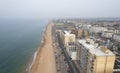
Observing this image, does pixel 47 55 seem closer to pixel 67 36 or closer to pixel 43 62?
pixel 43 62

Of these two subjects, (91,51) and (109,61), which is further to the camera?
(91,51)

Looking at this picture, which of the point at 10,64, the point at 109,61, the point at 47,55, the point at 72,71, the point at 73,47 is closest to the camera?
the point at 109,61

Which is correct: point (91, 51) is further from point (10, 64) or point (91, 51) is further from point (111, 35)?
point (111, 35)

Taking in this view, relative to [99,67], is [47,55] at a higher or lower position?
lower

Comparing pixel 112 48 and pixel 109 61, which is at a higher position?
pixel 109 61

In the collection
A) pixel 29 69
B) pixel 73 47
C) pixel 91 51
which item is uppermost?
pixel 91 51

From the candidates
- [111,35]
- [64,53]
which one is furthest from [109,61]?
[111,35]

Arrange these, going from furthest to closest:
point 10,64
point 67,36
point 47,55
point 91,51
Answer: point 67,36 → point 47,55 → point 10,64 → point 91,51

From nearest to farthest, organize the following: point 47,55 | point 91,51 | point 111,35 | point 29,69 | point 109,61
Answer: point 109,61
point 91,51
point 29,69
point 47,55
point 111,35

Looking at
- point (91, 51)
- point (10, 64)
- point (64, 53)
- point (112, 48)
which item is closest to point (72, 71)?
point (91, 51)
